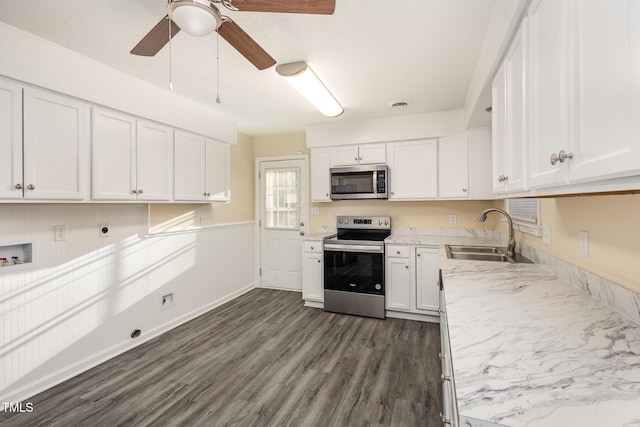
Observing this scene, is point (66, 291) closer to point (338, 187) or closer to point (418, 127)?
point (338, 187)

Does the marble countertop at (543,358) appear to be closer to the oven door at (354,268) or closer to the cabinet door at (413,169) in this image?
the oven door at (354,268)

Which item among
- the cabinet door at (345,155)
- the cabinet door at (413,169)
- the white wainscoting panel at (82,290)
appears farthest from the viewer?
the cabinet door at (345,155)

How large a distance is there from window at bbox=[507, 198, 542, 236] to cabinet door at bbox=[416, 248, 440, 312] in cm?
86

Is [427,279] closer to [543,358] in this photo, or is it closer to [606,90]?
[543,358]

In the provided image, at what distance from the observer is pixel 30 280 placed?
205cm

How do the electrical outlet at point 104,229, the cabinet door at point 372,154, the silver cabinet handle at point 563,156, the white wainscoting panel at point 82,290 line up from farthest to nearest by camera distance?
the cabinet door at point 372,154
the electrical outlet at point 104,229
the white wainscoting panel at point 82,290
the silver cabinet handle at point 563,156

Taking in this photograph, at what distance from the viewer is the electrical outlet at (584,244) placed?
1.35 meters

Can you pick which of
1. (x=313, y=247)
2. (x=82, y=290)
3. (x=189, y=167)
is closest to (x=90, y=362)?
(x=82, y=290)

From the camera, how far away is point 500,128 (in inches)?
67.2

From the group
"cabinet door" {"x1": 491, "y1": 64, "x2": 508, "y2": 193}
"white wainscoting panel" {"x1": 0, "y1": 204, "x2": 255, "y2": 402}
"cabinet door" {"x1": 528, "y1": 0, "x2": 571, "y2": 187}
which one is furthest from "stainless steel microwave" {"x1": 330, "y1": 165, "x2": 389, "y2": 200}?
"cabinet door" {"x1": 528, "y1": 0, "x2": 571, "y2": 187}

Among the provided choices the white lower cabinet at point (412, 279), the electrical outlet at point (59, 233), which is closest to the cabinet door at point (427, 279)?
the white lower cabinet at point (412, 279)

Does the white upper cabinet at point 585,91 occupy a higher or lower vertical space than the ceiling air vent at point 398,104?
lower

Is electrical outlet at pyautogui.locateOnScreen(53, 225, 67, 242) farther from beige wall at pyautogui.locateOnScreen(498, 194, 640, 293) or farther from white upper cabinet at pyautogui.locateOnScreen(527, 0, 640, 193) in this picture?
beige wall at pyautogui.locateOnScreen(498, 194, 640, 293)

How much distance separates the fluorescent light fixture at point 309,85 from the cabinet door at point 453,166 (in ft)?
4.39
